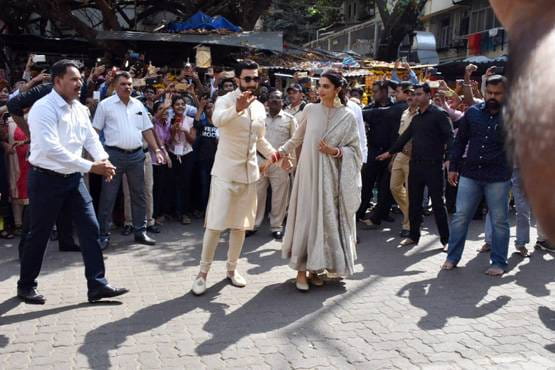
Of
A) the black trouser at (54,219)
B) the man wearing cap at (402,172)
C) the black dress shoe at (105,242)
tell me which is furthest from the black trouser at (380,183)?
the black trouser at (54,219)

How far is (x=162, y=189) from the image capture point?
833cm

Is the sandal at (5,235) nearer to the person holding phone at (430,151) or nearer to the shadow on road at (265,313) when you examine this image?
the shadow on road at (265,313)

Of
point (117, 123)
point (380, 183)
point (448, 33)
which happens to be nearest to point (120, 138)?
point (117, 123)

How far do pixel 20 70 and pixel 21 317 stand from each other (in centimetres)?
1420

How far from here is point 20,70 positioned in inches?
658

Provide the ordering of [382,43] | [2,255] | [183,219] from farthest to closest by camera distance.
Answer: [382,43] → [183,219] → [2,255]

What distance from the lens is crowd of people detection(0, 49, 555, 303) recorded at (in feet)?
15.2

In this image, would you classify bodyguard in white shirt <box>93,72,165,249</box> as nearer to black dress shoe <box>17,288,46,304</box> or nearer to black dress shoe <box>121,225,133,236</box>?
black dress shoe <box>121,225,133,236</box>

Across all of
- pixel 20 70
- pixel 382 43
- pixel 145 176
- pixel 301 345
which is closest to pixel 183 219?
pixel 145 176

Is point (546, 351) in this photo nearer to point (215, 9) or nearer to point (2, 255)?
point (2, 255)

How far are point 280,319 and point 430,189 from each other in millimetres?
3316

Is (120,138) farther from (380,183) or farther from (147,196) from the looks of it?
(380,183)

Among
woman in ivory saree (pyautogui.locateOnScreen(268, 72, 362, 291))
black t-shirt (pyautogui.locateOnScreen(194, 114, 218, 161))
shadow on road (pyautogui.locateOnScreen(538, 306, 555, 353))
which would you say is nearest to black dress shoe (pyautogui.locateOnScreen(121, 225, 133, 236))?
black t-shirt (pyautogui.locateOnScreen(194, 114, 218, 161))

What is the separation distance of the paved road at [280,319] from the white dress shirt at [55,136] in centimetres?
118
